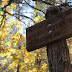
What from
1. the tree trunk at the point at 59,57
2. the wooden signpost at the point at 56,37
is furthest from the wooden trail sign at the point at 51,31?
the tree trunk at the point at 59,57

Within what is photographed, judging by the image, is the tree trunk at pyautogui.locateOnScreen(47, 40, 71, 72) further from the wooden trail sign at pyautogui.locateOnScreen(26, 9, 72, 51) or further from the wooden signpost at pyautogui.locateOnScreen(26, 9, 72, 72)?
the wooden trail sign at pyautogui.locateOnScreen(26, 9, 72, 51)

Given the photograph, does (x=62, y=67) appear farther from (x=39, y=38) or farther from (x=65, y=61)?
(x=39, y=38)

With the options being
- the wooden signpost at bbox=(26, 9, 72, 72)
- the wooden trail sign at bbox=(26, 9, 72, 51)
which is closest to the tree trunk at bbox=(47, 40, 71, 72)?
the wooden signpost at bbox=(26, 9, 72, 72)

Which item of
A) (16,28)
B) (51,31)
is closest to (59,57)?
(51,31)

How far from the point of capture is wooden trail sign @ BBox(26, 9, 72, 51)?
1443 millimetres

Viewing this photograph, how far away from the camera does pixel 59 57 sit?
1492 mm

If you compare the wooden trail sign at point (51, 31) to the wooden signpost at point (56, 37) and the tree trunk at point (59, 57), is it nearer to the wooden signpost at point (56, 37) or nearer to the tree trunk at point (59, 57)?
the wooden signpost at point (56, 37)

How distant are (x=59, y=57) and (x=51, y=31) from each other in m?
0.41

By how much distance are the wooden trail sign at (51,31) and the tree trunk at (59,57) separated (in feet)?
0.42

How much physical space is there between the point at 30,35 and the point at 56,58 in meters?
0.64

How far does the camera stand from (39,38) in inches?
66.0

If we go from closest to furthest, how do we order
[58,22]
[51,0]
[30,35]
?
[58,22]
[30,35]
[51,0]

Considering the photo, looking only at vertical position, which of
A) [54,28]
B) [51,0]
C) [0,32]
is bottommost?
[54,28]

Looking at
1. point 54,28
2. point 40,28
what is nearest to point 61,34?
point 54,28
